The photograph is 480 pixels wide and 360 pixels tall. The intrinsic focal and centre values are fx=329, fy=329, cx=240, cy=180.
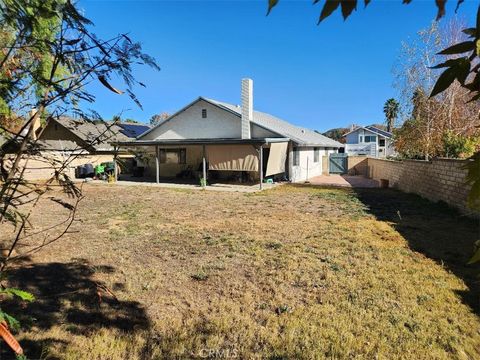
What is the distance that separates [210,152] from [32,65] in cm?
1792

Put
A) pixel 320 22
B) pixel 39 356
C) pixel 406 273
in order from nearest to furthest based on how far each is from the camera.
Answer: pixel 320 22
pixel 39 356
pixel 406 273

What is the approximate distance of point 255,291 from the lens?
15.6 ft

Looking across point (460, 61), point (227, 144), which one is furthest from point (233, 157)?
point (460, 61)

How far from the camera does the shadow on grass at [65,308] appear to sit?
3.65 m

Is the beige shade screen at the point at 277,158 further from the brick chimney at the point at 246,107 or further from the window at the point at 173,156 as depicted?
Answer: the window at the point at 173,156

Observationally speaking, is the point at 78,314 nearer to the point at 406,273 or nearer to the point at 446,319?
the point at 446,319

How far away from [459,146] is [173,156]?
1741cm

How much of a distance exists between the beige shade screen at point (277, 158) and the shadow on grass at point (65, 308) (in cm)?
1439

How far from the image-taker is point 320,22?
0.85 meters

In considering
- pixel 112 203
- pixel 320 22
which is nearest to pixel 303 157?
pixel 112 203

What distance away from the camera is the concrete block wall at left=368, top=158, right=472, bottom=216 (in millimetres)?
9705

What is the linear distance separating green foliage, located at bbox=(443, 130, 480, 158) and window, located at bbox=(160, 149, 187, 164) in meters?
16.0

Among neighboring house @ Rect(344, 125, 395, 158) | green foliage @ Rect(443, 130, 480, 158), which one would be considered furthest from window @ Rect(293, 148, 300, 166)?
neighboring house @ Rect(344, 125, 395, 158)

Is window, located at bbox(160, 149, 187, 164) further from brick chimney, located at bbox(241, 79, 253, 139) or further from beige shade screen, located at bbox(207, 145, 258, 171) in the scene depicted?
brick chimney, located at bbox(241, 79, 253, 139)
